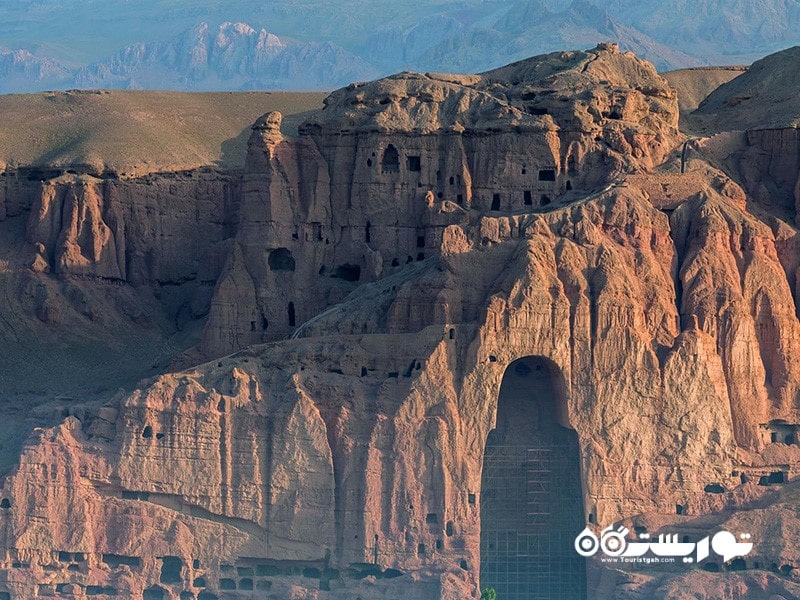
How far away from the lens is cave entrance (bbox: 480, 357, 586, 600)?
84.7 m

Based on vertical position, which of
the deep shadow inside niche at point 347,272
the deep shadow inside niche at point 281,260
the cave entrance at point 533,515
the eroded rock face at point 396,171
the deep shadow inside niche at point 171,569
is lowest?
the deep shadow inside niche at point 171,569

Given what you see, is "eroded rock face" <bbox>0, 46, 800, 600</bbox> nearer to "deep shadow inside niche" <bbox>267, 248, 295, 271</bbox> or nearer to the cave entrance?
the cave entrance

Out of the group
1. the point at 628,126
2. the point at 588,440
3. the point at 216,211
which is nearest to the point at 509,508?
the point at 588,440

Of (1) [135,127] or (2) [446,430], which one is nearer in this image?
(2) [446,430]

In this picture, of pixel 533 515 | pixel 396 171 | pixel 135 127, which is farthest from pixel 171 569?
pixel 135 127

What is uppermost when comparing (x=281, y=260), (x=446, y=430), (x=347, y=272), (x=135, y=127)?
(x=135, y=127)

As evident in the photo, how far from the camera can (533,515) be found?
278 feet

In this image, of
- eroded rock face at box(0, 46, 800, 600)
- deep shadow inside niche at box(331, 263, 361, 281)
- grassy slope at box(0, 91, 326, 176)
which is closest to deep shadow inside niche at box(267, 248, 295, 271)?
deep shadow inside niche at box(331, 263, 361, 281)

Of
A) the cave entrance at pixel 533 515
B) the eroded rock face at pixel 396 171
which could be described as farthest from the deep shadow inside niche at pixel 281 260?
the cave entrance at pixel 533 515

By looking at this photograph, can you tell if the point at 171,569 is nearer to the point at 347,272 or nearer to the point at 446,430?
the point at 446,430

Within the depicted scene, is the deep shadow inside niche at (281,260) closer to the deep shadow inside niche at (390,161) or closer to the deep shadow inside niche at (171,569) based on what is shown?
the deep shadow inside niche at (390,161)

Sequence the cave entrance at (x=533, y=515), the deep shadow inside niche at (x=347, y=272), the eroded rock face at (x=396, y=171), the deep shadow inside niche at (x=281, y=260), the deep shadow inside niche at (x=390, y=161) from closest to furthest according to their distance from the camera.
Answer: the cave entrance at (x=533, y=515), the eroded rock face at (x=396, y=171), the deep shadow inside niche at (x=390, y=161), the deep shadow inside niche at (x=347, y=272), the deep shadow inside niche at (x=281, y=260)

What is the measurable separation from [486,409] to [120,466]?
11.5m

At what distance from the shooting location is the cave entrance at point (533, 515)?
3334 inches
